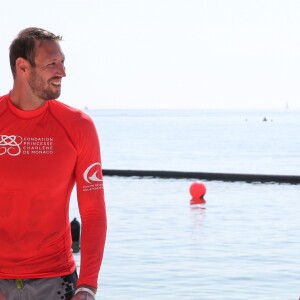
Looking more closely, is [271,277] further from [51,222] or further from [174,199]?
[174,199]

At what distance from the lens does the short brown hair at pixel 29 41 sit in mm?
3766

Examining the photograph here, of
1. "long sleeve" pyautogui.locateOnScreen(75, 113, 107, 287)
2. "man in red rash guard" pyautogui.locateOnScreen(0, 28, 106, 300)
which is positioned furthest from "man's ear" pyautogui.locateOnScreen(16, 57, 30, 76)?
"long sleeve" pyautogui.locateOnScreen(75, 113, 107, 287)

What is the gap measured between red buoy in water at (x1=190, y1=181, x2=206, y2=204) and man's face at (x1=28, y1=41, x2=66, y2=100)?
1990 centimetres

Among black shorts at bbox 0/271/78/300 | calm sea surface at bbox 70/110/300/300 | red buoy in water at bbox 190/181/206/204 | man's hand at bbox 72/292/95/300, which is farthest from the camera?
red buoy in water at bbox 190/181/206/204

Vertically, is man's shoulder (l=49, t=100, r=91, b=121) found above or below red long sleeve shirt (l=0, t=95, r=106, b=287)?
above

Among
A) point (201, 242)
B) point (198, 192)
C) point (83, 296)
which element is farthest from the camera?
point (198, 192)

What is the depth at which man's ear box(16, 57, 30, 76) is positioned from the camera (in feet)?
12.5

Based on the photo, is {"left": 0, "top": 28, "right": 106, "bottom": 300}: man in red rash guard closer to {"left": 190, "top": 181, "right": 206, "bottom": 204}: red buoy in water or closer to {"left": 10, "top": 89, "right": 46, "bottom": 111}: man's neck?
{"left": 10, "top": 89, "right": 46, "bottom": 111}: man's neck

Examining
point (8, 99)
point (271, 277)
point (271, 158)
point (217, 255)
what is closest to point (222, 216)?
point (217, 255)

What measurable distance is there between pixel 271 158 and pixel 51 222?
50.0 m

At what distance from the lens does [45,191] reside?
12.4 ft

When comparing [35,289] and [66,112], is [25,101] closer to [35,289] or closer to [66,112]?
[66,112]

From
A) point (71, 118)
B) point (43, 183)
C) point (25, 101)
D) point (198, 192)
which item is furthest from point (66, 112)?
point (198, 192)

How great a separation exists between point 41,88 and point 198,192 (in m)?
20.3
